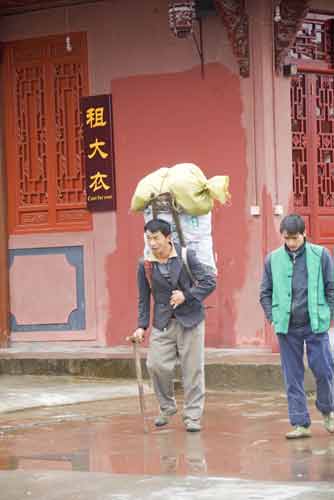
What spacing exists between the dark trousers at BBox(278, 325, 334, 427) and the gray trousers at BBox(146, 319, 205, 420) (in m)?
0.79

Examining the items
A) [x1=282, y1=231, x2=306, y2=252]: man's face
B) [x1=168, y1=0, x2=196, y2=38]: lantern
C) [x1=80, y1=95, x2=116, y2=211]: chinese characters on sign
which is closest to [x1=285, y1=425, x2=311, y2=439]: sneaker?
[x1=282, y1=231, x2=306, y2=252]: man's face

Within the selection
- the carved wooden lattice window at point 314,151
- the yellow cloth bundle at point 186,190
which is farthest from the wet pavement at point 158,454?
the carved wooden lattice window at point 314,151

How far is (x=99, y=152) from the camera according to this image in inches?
592

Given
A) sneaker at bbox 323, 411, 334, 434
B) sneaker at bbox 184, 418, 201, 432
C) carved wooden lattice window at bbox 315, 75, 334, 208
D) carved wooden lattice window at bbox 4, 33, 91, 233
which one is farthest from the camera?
carved wooden lattice window at bbox 4, 33, 91, 233

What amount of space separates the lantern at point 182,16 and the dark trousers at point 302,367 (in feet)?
16.0

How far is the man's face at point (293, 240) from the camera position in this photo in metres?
9.60

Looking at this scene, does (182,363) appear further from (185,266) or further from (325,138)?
(325,138)

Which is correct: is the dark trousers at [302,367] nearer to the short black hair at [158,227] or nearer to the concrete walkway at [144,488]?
the short black hair at [158,227]

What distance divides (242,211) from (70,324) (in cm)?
266

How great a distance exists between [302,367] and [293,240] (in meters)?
0.99

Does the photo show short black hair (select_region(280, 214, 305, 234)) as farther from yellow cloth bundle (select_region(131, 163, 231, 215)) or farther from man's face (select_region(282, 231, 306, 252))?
yellow cloth bundle (select_region(131, 163, 231, 215))

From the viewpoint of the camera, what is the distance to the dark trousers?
31.8 feet

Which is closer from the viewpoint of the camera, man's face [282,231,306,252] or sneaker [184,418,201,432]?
man's face [282,231,306,252]

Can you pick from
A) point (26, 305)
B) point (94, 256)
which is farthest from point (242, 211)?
point (26, 305)
